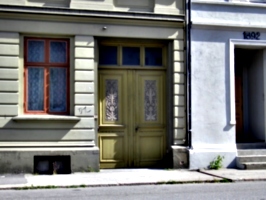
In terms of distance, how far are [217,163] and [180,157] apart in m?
1.10

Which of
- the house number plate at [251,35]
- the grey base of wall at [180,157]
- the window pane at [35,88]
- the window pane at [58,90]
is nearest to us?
the window pane at [35,88]

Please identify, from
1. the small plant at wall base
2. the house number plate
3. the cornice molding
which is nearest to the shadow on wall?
the cornice molding

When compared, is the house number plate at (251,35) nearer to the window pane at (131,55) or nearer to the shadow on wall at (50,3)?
the window pane at (131,55)

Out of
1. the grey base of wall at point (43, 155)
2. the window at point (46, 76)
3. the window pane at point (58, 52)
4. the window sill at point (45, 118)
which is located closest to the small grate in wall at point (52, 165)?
the grey base of wall at point (43, 155)

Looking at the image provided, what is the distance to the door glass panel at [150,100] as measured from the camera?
13.0m

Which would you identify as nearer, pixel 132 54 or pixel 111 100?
pixel 111 100

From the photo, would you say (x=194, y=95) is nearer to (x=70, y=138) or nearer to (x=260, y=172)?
(x=260, y=172)

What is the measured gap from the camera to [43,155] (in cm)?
1180

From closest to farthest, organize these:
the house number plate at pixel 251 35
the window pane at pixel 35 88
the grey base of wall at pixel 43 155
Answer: the grey base of wall at pixel 43 155, the window pane at pixel 35 88, the house number plate at pixel 251 35

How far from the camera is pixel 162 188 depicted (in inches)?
396

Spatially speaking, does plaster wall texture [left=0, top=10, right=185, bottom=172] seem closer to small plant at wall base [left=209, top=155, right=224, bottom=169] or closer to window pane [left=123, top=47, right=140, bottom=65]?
window pane [left=123, top=47, right=140, bottom=65]

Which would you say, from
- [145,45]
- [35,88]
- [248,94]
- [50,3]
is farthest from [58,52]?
[248,94]

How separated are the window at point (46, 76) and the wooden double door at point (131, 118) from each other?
114cm

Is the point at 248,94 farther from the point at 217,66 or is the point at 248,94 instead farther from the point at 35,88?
the point at 35,88
